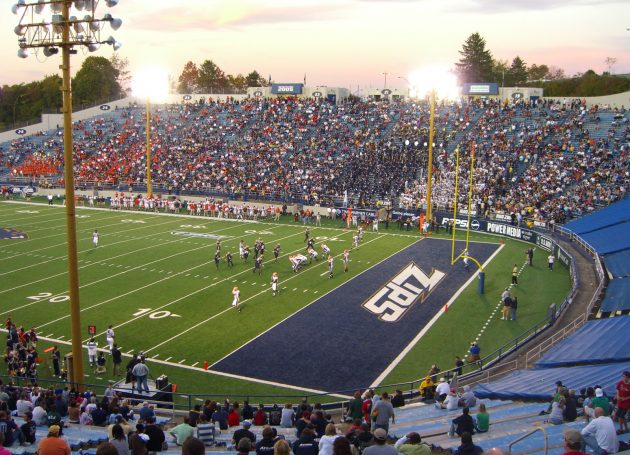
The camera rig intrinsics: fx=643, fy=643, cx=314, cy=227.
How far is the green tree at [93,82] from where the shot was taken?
107875 mm

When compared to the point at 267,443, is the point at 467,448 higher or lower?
higher

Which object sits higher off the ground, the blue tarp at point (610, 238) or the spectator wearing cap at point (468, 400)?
the blue tarp at point (610, 238)

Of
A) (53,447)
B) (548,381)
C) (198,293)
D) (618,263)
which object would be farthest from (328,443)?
(618,263)

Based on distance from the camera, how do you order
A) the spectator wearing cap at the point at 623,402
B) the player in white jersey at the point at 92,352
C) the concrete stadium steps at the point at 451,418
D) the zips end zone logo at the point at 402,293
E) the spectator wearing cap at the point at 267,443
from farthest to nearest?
the zips end zone logo at the point at 402,293
the player in white jersey at the point at 92,352
the concrete stadium steps at the point at 451,418
the spectator wearing cap at the point at 623,402
the spectator wearing cap at the point at 267,443

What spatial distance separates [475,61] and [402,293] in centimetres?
8884

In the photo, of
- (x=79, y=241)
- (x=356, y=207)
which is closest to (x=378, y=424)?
(x=79, y=241)

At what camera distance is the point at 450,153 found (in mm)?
52750

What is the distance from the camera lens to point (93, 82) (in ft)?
355

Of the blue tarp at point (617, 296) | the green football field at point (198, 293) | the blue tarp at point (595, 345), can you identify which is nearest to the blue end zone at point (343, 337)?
the green football field at point (198, 293)

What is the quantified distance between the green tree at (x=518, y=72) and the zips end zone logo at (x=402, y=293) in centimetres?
8350

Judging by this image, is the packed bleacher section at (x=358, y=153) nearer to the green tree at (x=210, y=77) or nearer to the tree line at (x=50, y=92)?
the tree line at (x=50, y=92)

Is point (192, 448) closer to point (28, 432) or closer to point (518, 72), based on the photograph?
point (28, 432)

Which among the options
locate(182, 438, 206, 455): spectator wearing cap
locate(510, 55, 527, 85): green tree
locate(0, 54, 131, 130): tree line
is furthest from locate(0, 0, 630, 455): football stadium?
locate(510, 55, 527, 85): green tree

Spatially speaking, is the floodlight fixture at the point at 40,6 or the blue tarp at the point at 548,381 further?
the floodlight fixture at the point at 40,6
